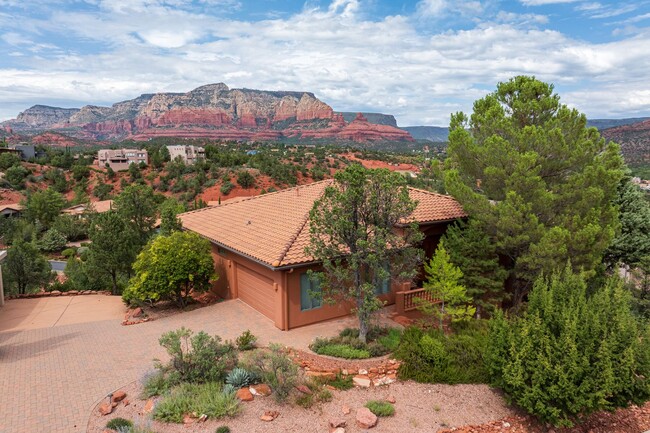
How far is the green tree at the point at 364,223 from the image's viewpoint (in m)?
11.6

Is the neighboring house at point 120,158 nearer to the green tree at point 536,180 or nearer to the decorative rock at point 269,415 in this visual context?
the green tree at point 536,180

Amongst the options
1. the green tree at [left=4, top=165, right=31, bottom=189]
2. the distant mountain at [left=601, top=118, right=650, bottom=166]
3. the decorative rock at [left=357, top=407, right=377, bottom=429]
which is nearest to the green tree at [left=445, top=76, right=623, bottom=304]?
the decorative rock at [left=357, top=407, right=377, bottom=429]

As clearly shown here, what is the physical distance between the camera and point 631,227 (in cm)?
1722

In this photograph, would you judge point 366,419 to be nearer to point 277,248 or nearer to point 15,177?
point 277,248

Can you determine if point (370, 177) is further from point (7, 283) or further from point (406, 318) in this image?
point (7, 283)

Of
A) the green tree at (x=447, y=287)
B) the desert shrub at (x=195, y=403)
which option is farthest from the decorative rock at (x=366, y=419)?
the green tree at (x=447, y=287)

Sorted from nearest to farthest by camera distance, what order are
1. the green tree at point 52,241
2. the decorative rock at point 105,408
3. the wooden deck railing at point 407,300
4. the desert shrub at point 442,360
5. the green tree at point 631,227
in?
the decorative rock at point 105,408 < the desert shrub at point 442,360 < the wooden deck railing at point 407,300 < the green tree at point 631,227 < the green tree at point 52,241

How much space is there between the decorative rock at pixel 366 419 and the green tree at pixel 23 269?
68.4 feet

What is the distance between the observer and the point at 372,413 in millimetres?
8680

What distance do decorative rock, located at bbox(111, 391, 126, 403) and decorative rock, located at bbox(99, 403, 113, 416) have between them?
0.18m

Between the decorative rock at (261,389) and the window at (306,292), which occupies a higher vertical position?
the window at (306,292)

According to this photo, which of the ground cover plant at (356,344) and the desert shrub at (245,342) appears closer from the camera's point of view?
the ground cover plant at (356,344)

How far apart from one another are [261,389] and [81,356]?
5.99m

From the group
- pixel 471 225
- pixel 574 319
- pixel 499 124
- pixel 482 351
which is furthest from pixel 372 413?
pixel 499 124
